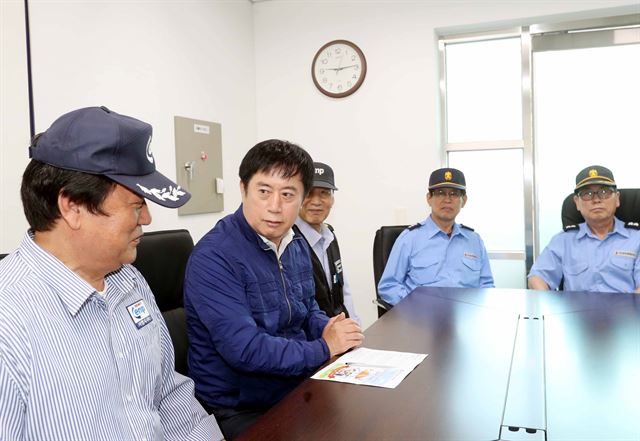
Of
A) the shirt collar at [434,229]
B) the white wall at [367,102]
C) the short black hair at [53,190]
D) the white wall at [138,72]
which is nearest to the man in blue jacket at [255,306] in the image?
the short black hair at [53,190]

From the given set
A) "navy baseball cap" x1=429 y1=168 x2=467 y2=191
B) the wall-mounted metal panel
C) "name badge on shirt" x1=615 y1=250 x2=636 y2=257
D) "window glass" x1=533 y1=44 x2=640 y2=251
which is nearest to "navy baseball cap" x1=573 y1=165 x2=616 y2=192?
"name badge on shirt" x1=615 y1=250 x2=636 y2=257

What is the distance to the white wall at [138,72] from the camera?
217 centimetres

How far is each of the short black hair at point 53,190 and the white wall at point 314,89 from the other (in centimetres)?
196

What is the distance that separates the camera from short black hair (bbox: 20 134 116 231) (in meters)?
1.01

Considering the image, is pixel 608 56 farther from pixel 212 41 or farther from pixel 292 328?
pixel 292 328

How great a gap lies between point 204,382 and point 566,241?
229 centimetres

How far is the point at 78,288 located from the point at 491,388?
1016 mm

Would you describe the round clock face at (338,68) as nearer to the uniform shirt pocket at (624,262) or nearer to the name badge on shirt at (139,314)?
the uniform shirt pocket at (624,262)

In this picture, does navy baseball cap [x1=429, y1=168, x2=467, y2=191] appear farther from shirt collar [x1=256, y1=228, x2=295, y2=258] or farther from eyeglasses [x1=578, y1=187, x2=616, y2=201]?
shirt collar [x1=256, y1=228, x2=295, y2=258]

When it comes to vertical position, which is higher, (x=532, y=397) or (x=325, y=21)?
(x=325, y=21)

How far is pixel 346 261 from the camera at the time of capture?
4164 millimetres

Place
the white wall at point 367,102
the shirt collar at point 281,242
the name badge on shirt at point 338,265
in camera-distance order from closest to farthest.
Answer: the shirt collar at point 281,242 → the name badge on shirt at point 338,265 → the white wall at point 367,102

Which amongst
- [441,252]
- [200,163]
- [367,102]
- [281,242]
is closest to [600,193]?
[441,252]

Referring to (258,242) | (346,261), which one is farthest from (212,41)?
(258,242)
